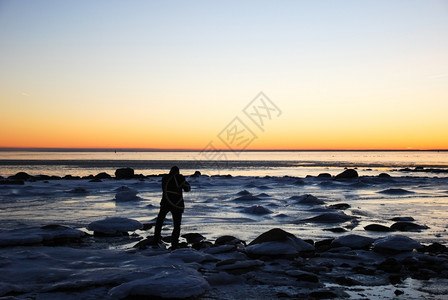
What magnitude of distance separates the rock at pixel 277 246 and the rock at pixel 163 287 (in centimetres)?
266

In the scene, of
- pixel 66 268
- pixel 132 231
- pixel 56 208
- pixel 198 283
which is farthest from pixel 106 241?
pixel 56 208

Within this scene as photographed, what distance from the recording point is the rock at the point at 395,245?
898cm

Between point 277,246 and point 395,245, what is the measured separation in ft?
8.89

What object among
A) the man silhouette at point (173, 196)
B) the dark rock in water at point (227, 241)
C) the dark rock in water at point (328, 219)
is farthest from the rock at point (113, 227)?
the dark rock in water at point (328, 219)

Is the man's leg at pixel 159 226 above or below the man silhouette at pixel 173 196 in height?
below

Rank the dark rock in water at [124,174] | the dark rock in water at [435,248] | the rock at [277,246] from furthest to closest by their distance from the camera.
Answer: the dark rock in water at [124,174]
the dark rock in water at [435,248]
the rock at [277,246]

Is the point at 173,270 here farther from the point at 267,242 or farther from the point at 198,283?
the point at 267,242

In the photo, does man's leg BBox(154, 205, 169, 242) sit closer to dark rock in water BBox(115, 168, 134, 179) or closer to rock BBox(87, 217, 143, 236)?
rock BBox(87, 217, 143, 236)

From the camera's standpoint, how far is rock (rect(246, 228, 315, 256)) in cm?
873

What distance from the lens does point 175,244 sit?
9.41m

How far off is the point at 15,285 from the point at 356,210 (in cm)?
1364

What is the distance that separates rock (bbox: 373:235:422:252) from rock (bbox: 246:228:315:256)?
1.53 meters

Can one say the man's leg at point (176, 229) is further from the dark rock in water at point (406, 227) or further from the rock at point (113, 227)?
the dark rock in water at point (406, 227)

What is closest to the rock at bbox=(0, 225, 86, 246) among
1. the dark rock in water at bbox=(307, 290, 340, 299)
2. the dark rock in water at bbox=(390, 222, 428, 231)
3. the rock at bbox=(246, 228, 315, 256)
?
the rock at bbox=(246, 228, 315, 256)
